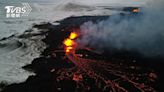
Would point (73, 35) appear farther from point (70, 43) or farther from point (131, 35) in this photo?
point (131, 35)

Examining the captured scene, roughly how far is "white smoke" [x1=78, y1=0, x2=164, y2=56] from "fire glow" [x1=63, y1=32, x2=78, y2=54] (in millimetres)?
724

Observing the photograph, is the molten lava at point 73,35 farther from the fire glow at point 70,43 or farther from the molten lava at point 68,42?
the molten lava at point 68,42

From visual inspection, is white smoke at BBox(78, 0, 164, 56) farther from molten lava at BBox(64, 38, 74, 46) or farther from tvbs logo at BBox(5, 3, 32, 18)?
tvbs logo at BBox(5, 3, 32, 18)

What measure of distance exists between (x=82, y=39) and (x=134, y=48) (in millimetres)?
4329

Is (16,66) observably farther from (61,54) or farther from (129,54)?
(129,54)

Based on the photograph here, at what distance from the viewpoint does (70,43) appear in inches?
586

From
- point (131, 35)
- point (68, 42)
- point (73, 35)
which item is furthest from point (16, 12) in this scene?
point (131, 35)

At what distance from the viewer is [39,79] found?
389 inches

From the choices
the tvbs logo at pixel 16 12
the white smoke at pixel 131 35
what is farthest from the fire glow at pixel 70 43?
the tvbs logo at pixel 16 12

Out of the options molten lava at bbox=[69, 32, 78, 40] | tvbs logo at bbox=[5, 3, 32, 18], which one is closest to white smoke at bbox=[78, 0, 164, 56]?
molten lava at bbox=[69, 32, 78, 40]

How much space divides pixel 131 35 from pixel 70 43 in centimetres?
525

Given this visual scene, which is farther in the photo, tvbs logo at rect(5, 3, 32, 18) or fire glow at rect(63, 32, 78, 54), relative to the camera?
tvbs logo at rect(5, 3, 32, 18)

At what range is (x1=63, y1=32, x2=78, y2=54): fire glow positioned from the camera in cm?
1366

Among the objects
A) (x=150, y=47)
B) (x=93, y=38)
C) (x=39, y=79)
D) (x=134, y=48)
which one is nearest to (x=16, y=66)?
(x=39, y=79)
